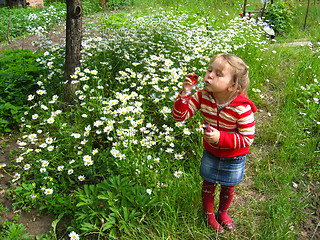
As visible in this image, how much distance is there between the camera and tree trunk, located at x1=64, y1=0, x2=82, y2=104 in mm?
3449

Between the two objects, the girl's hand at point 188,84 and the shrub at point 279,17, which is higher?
the girl's hand at point 188,84

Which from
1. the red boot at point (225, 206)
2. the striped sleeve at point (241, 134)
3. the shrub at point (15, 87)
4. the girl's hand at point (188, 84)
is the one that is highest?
the girl's hand at point (188, 84)

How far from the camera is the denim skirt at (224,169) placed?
2.00 m

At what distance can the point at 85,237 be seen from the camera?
87.6 inches

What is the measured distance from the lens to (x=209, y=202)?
221cm

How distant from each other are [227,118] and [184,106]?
1.03 feet

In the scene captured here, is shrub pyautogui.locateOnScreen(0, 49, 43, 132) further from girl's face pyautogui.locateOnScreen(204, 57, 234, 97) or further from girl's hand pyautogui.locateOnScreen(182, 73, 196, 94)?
girl's face pyautogui.locateOnScreen(204, 57, 234, 97)

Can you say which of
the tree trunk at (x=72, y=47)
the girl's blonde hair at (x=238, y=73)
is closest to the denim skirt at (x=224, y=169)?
the girl's blonde hair at (x=238, y=73)

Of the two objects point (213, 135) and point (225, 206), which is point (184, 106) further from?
point (225, 206)

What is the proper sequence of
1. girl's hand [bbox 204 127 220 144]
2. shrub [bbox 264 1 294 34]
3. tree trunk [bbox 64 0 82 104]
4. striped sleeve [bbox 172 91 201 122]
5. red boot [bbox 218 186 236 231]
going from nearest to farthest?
1. girl's hand [bbox 204 127 220 144]
2. striped sleeve [bbox 172 91 201 122]
3. red boot [bbox 218 186 236 231]
4. tree trunk [bbox 64 0 82 104]
5. shrub [bbox 264 1 294 34]

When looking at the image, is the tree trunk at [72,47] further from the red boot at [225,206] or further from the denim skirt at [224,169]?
the red boot at [225,206]

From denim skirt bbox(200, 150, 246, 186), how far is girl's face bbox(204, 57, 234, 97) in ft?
1.71

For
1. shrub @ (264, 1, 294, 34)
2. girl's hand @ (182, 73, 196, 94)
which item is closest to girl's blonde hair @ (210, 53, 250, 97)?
girl's hand @ (182, 73, 196, 94)

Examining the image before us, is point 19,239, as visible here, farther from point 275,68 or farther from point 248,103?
point 275,68
